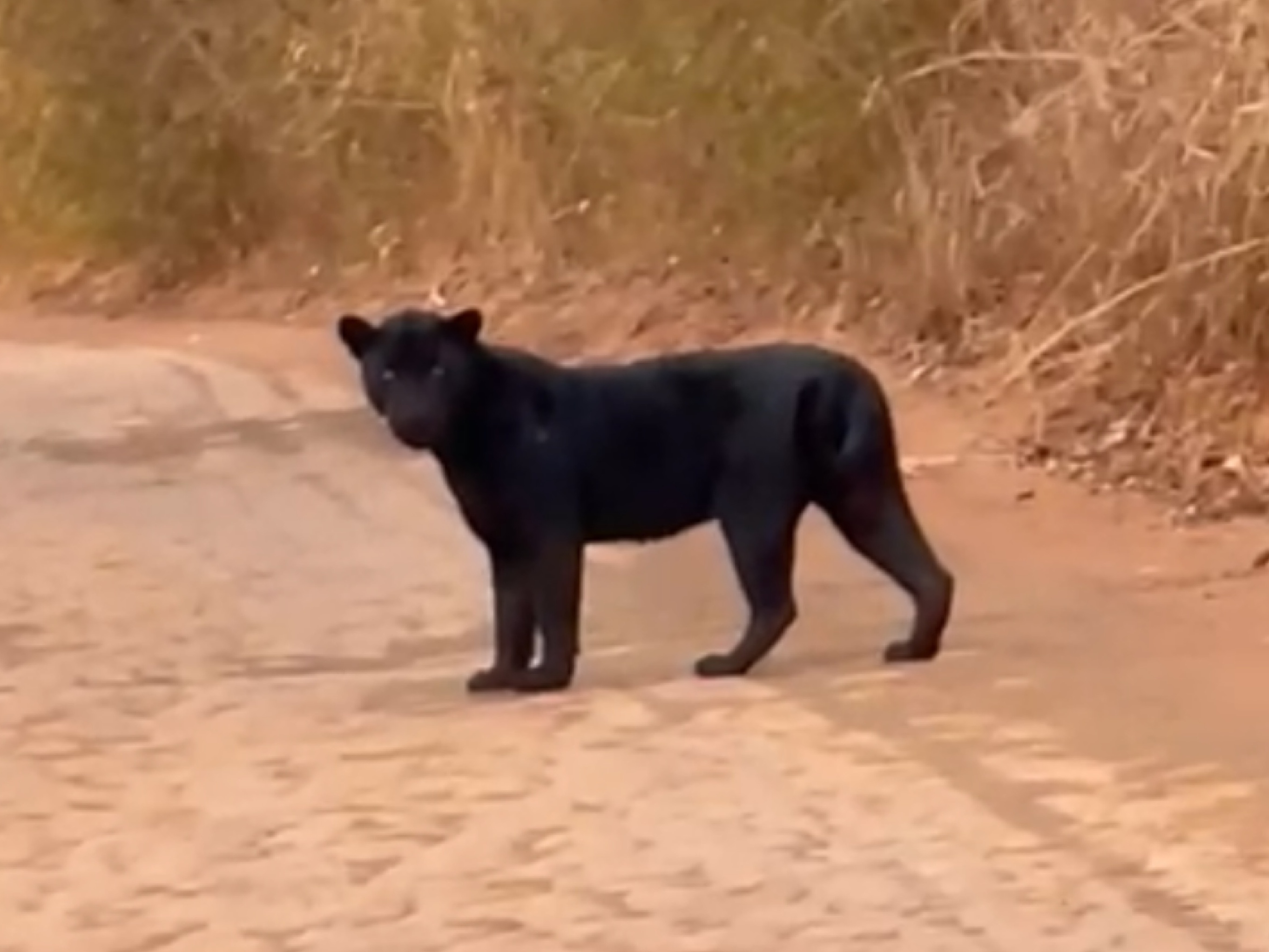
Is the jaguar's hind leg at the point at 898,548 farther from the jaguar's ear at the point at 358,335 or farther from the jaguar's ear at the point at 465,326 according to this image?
the jaguar's ear at the point at 358,335

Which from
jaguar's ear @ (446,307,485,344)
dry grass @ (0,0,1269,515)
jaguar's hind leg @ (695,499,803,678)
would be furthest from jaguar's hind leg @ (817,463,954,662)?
dry grass @ (0,0,1269,515)

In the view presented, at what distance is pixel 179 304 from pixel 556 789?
1163 centimetres

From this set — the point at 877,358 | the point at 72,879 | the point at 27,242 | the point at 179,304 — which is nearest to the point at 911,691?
the point at 72,879

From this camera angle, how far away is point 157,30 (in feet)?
55.8

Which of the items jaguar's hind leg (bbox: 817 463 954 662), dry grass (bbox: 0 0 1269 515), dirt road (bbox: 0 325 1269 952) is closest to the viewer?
dirt road (bbox: 0 325 1269 952)

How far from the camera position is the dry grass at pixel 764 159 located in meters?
8.85

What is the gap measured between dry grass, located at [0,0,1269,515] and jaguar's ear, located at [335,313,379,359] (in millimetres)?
3157

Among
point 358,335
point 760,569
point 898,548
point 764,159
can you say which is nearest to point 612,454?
point 760,569

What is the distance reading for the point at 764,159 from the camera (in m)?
11.9

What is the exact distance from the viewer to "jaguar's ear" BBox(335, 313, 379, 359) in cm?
579

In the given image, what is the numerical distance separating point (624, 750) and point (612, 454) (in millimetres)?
681

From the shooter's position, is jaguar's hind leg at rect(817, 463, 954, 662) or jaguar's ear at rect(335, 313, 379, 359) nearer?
jaguar's ear at rect(335, 313, 379, 359)

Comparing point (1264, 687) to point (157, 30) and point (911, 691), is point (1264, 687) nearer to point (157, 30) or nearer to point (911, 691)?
point (911, 691)

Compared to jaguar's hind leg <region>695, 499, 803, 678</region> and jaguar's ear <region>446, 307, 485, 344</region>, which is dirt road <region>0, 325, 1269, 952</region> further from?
jaguar's ear <region>446, 307, 485, 344</region>
